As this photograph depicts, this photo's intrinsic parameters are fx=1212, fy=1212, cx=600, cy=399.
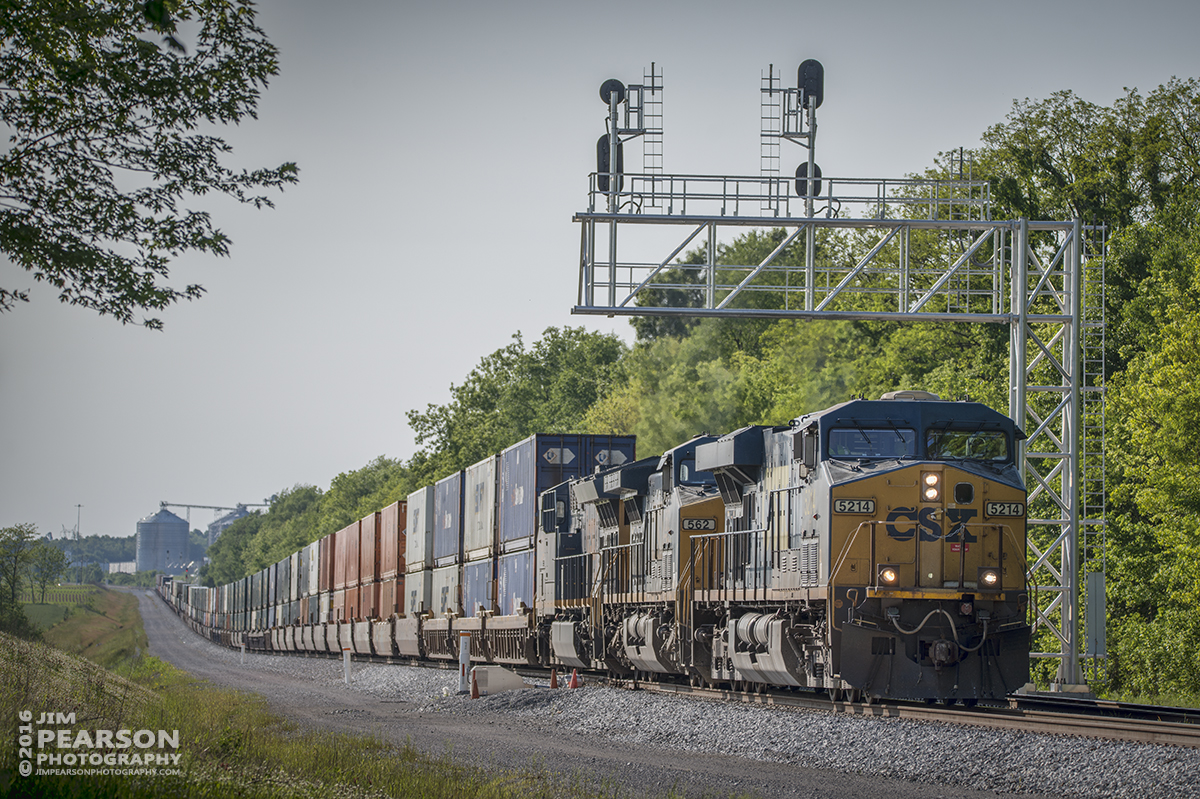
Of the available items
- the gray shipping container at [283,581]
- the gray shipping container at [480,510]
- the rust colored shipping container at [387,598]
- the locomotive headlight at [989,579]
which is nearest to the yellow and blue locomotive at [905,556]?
the locomotive headlight at [989,579]

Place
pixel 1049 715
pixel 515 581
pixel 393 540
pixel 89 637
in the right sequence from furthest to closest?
pixel 89 637 → pixel 393 540 → pixel 515 581 → pixel 1049 715

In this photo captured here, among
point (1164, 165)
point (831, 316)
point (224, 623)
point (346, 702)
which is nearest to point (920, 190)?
point (1164, 165)

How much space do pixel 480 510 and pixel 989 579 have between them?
16544 millimetres

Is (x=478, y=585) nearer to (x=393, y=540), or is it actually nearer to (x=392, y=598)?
(x=392, y=598)

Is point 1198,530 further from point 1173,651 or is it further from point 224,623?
point 224,623

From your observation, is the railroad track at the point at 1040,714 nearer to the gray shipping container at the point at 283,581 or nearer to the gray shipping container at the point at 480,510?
the gray shipping container at the point at 480,510

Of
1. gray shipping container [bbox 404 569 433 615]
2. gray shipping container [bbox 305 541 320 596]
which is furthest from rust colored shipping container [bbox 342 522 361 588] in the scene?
gray shipping container [bbox 305 541 320 596]

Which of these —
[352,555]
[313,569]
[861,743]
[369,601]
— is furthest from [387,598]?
[861,743]

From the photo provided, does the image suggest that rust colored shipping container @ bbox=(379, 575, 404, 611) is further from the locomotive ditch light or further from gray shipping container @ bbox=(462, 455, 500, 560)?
the locomotive ditch light

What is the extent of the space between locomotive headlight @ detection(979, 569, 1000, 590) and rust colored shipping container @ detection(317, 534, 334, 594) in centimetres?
3484

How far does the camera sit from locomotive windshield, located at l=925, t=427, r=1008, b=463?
14.3 meters

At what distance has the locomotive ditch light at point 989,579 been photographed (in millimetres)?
13766

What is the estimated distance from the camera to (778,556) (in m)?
15.6

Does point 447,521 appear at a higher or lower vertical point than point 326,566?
higher
